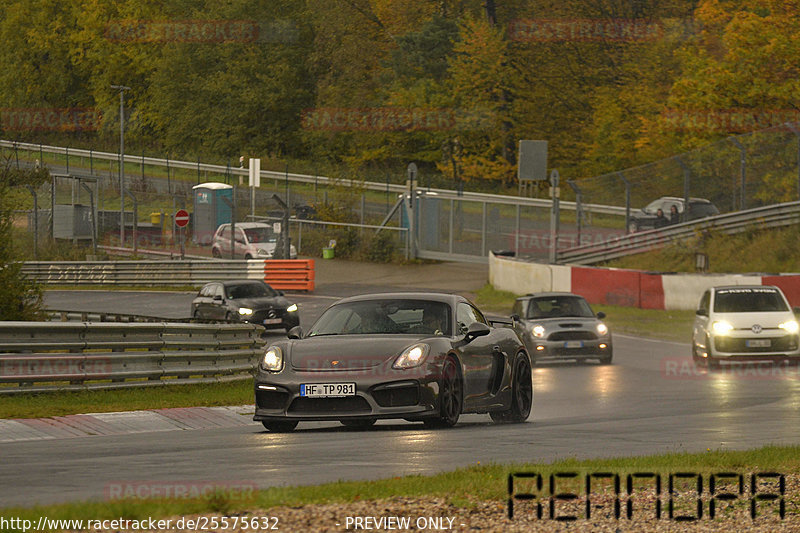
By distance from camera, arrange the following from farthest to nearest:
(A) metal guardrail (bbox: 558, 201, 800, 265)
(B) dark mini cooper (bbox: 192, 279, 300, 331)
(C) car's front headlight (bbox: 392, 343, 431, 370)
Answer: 1. (A) metal guardrail (bbox: 558, 201, 800, 265)
2. (B) dark mini cooper (bbox: 192, 279, 300, 331)
3. (C) car's front headlight (bbox: 392, 343, 431, 370)

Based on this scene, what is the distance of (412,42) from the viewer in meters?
79.2

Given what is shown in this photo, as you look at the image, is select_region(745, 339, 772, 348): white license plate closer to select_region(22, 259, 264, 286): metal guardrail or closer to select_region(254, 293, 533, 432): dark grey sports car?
select_region(254, 293, 533, 432): dark grey sports car

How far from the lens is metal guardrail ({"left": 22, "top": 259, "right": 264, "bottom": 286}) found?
51.0 m

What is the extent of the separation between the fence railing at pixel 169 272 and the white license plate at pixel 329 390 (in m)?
35.4

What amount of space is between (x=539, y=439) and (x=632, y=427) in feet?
6.66

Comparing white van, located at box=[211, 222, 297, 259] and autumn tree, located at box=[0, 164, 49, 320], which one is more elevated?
white van, located at box=[211, 222, 297, 259]

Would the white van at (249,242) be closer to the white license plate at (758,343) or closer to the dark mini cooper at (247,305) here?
the dark mini cooper at (247,305)

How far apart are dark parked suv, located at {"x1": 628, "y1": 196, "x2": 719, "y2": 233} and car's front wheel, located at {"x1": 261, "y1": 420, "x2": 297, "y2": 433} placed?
1252 inches

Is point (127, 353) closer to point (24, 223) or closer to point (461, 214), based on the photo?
point (461, 214)

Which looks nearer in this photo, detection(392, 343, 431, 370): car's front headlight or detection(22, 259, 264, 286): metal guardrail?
detection(392, 343, 431, 370): car's front headlight

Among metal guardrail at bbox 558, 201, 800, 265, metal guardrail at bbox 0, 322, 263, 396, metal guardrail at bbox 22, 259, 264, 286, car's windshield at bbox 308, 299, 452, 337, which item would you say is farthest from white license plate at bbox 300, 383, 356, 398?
metal guardrail at bbox 22, 259, 264, 286

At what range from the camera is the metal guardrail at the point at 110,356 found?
16797mm

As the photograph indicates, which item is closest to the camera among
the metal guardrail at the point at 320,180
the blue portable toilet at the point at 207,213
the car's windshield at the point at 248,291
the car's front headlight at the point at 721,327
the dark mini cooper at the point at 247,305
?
the car's front headlight at the point at 721,327

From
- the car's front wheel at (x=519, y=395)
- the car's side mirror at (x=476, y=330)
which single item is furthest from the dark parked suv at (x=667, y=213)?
the car's side mirror at (x=476, y=330)
